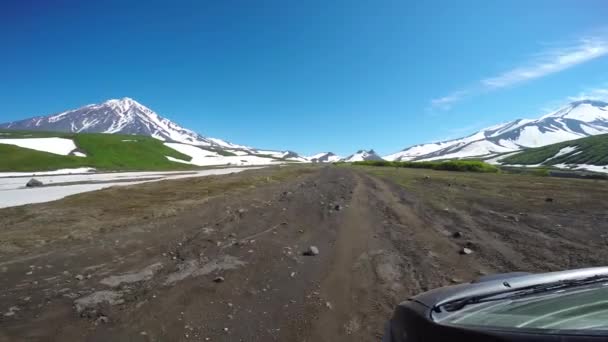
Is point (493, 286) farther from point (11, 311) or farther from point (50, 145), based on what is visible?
point (50, 145)

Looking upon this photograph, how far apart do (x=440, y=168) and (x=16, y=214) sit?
72209mm

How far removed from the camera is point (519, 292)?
2877 millimetres

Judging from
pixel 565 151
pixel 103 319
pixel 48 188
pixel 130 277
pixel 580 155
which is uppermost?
pixel 565 151

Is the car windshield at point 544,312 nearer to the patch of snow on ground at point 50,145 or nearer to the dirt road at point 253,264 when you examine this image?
the dirt road at point 253,264

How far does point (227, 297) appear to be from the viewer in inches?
238

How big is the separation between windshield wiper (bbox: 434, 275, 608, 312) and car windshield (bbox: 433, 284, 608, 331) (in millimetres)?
56

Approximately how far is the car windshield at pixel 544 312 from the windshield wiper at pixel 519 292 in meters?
0.06

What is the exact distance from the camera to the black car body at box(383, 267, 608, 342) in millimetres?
1880

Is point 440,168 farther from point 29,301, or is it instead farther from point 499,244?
point 29,301

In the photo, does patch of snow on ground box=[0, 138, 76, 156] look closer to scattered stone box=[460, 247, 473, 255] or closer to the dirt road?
the dirt road

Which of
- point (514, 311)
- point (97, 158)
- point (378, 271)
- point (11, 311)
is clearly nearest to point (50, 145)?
point (97, 158)

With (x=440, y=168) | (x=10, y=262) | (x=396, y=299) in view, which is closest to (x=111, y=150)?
(x=440, y=168)

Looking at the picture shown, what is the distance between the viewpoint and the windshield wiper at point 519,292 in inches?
102

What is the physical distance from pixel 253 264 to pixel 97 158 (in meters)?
114
